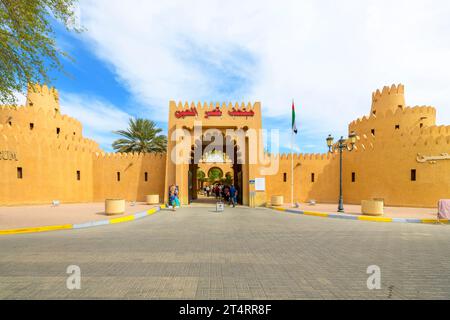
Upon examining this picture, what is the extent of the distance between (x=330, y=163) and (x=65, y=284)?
72.0 feet

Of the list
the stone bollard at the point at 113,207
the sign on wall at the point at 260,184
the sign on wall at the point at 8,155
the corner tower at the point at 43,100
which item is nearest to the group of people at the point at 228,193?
the sign on wall at the point at 260,184

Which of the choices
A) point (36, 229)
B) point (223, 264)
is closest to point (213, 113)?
point (36, 229)

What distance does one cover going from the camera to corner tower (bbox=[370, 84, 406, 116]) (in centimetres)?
2697

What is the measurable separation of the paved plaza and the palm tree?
18.5m

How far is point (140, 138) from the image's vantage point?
25.9 m

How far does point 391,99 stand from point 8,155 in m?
39.1

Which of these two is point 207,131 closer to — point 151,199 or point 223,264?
point 151,199

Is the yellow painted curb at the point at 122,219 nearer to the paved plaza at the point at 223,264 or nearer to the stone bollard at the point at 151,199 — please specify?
the paved plaza at the point at 223,264

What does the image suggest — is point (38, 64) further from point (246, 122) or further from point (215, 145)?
point (215, 145)

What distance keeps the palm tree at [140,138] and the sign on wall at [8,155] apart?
355 inches

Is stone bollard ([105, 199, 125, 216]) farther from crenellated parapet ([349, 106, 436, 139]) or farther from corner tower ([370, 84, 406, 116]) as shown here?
corner tower ([370, 84, 406, 116])

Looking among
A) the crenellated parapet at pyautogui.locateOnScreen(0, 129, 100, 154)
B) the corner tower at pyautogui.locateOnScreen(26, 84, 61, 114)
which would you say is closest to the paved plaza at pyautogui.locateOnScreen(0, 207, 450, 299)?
the crenellated parapet at pyautogui.locateOnScreen(0, 129, 100, 154)

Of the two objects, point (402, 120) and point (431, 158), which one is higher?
point (402, 120)

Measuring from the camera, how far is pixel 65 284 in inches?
151
